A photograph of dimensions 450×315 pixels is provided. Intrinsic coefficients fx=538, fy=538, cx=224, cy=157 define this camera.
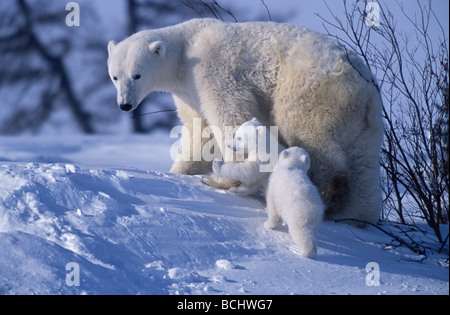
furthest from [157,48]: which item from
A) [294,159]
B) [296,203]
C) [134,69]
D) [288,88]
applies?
[296,203]

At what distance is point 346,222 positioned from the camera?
4262mm

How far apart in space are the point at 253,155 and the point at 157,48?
126cm

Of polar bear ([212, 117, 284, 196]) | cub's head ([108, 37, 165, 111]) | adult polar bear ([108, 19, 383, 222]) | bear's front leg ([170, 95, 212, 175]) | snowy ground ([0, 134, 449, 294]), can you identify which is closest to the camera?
snowy ground ([0, 134, 449, 294])

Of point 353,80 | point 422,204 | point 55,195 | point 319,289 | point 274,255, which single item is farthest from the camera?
point 422,204

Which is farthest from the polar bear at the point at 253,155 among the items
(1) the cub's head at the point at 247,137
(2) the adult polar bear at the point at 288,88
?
(2) the adult polar bear at the point at 288,88

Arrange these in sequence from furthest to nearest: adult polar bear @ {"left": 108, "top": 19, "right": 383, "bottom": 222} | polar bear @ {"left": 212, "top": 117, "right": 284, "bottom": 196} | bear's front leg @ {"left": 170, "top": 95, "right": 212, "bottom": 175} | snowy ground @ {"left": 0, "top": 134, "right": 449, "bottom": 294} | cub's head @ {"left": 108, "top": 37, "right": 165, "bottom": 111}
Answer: bear's front leg @ {"left": 170, "top": 95, "right": 212, "bottom": 175}
cub's head @ {"left": 108, "top": 37, "right": 165, "bottom": 111}
adult polar bear @ {"left": 108, "top": 19, "right": 383, "bottom": 222}
polar bear @ {"left": 212, "top": 117, "right": 284, "bottom": 196}
snowy ground @ {"left": 0, "top": 134, "right": 449, "bottom": 294}

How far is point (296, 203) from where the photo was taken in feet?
10.9

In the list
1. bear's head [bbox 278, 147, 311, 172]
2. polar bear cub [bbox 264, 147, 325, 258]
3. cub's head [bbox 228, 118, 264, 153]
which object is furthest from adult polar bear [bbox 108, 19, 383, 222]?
polar bear cub [bbox 264, 147, 325, 258]

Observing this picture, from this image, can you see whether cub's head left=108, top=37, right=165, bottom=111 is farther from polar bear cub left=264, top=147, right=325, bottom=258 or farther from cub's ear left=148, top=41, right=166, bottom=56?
polar bear cub left=264, top=147, right=325, bottom=258

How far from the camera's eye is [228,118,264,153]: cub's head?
3.94 meters

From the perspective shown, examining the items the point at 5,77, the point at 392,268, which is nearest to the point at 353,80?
the point at 392,268

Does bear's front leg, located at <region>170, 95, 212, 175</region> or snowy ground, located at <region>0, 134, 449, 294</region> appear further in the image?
bear's front leg, located at <region>170, 95, 212, 175</region>
